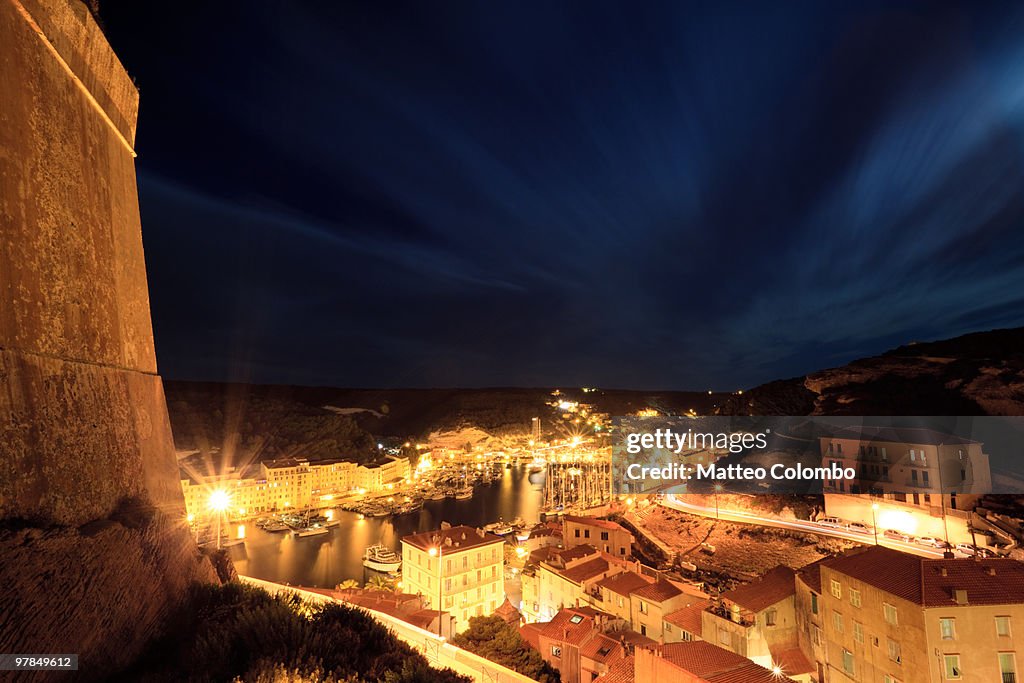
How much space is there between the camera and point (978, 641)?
907 cm

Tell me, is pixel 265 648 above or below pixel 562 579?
above

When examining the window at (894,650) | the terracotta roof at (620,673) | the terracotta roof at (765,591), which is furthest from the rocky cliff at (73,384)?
the terracotta roof at (765,591)

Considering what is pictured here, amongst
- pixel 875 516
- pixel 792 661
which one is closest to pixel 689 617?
pixel 792 661

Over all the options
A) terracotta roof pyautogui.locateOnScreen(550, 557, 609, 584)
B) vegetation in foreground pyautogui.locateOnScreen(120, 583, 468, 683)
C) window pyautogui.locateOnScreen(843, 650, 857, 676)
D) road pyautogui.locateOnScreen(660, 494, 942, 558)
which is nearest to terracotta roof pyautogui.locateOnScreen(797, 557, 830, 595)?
window pyautogui.locateOnScreen(843, 650, 857, 676)

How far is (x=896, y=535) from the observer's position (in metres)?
18.5

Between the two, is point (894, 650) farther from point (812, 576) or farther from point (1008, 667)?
point (812, 576)

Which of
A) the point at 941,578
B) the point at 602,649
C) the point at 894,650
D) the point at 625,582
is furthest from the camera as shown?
the point at 625,582

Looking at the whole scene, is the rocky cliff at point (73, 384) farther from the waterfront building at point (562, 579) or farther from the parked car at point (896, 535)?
the parked car at point (896, 535)

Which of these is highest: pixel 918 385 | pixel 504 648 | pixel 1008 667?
pixel 918 385

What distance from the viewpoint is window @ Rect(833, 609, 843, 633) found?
36.6 ft

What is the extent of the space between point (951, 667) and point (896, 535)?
11684 millimetres

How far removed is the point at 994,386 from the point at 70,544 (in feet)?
120

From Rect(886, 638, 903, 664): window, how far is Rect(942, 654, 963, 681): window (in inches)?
29.2

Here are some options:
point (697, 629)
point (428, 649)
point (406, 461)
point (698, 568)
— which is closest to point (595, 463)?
point (406, 461)
